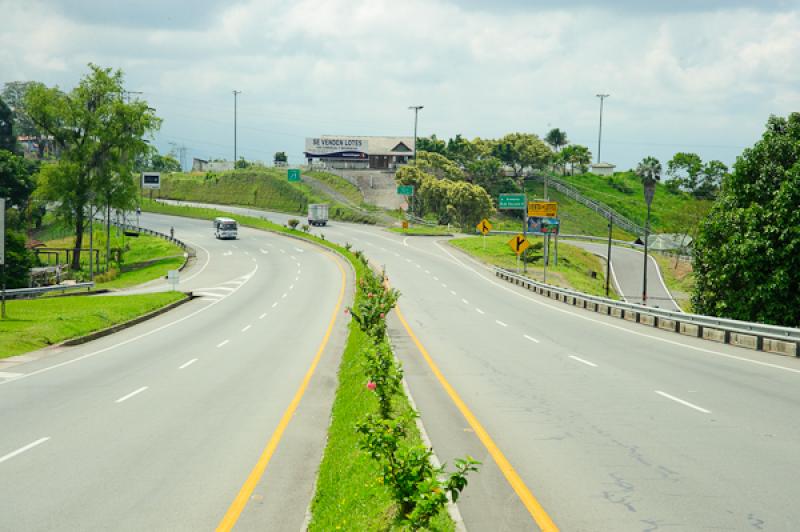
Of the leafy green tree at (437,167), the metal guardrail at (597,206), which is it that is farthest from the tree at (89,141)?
the metal guardrail at (597,206)

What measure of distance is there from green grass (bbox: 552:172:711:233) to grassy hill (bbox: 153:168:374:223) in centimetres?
5060

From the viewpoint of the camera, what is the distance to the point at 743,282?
119ft

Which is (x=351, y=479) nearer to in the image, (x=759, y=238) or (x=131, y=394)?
(x=131, y=394)

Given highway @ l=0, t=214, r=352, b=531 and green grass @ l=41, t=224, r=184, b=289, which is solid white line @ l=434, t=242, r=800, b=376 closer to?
highway @ l=0, t=214, r=352, b=531

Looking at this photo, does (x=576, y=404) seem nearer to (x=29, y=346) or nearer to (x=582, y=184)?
(x=29, y=346)

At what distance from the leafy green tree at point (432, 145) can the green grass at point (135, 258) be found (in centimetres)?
8402

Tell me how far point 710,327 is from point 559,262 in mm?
58218

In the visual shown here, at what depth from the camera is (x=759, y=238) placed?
3406 centimetres

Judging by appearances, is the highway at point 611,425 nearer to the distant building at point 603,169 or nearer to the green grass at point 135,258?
the green grass at point 135,258

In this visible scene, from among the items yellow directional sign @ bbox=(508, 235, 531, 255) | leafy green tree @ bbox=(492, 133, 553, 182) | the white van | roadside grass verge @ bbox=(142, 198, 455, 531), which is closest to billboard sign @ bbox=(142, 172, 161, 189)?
the white van

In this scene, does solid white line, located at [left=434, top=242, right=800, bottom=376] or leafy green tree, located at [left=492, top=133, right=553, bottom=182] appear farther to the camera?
leafy green tree, located at [left=492, top=133, right=553, bottom=182]

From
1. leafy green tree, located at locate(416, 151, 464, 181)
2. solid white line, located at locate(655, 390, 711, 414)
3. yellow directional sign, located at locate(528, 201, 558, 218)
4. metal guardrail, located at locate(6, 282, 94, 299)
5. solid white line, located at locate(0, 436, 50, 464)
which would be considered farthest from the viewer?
leafy green tree, located at locate(416, 151, 464, 181)

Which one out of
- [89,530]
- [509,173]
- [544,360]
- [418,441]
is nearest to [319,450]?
[418,441]

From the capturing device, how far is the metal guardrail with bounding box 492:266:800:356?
23.2 meters
